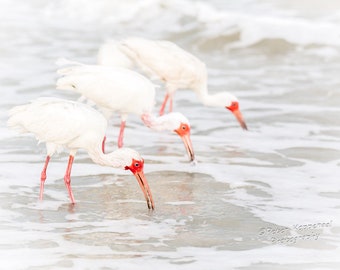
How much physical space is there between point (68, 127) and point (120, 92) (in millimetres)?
1817

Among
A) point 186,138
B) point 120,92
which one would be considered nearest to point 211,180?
point 186,138

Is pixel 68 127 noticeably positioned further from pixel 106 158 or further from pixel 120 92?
pixel 120 92

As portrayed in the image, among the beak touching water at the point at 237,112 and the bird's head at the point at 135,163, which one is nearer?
the bird's head at the point at 135,163

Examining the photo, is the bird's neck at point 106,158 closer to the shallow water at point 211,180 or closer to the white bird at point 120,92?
the shallow water at point 211,180

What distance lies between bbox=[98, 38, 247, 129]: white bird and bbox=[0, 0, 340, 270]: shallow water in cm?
36

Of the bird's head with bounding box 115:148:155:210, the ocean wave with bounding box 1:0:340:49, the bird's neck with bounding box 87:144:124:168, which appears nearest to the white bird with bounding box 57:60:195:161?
the bird's neck with bounding box 87:144:124:168

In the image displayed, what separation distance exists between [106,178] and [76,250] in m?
2.42

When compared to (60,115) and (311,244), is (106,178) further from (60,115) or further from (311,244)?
(311,244)

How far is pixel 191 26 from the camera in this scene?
2144 cm

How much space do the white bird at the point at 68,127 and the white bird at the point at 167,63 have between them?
3.65m

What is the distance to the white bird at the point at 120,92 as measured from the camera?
10227 mm

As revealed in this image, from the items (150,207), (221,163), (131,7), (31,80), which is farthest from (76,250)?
(131,7)

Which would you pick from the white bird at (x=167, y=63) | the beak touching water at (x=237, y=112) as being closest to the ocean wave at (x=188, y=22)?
the white bird at (x=167, y=63)

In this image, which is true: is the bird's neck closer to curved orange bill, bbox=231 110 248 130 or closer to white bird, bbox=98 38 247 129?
curved orange bill, bbox=231 110 248 130
